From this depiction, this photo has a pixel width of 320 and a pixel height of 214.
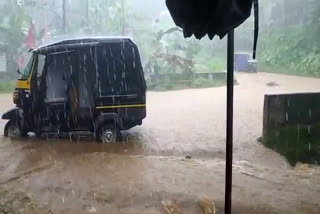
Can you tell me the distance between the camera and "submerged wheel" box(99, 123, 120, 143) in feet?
16.5

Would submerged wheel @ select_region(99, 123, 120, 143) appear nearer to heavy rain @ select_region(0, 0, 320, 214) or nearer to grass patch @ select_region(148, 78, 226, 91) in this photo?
heavy rain @ select_region(0, 0, 320, 214)

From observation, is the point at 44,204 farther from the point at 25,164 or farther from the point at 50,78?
the point at 50,78

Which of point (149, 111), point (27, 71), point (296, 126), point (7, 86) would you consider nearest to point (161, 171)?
point (296, 126)

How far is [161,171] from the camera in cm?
355

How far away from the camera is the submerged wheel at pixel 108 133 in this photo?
5.04m

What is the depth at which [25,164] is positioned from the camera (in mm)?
4078

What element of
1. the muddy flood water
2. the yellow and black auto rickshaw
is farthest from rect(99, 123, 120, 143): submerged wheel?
the muddy flood water

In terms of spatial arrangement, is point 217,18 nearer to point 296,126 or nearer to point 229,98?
point 229,98

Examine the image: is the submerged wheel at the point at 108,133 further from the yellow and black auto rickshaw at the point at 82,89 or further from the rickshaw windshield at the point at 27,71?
the rickshaw windshield at the point at 27,71

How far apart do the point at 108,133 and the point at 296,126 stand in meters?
2.45

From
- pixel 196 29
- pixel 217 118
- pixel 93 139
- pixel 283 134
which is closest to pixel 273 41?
pixel 217 118

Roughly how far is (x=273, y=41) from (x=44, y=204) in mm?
5494

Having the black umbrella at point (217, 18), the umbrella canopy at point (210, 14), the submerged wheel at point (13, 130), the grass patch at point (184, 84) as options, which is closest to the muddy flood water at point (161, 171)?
the submerged wheel at point (13, 130)

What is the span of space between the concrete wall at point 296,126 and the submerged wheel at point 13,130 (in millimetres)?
3322
